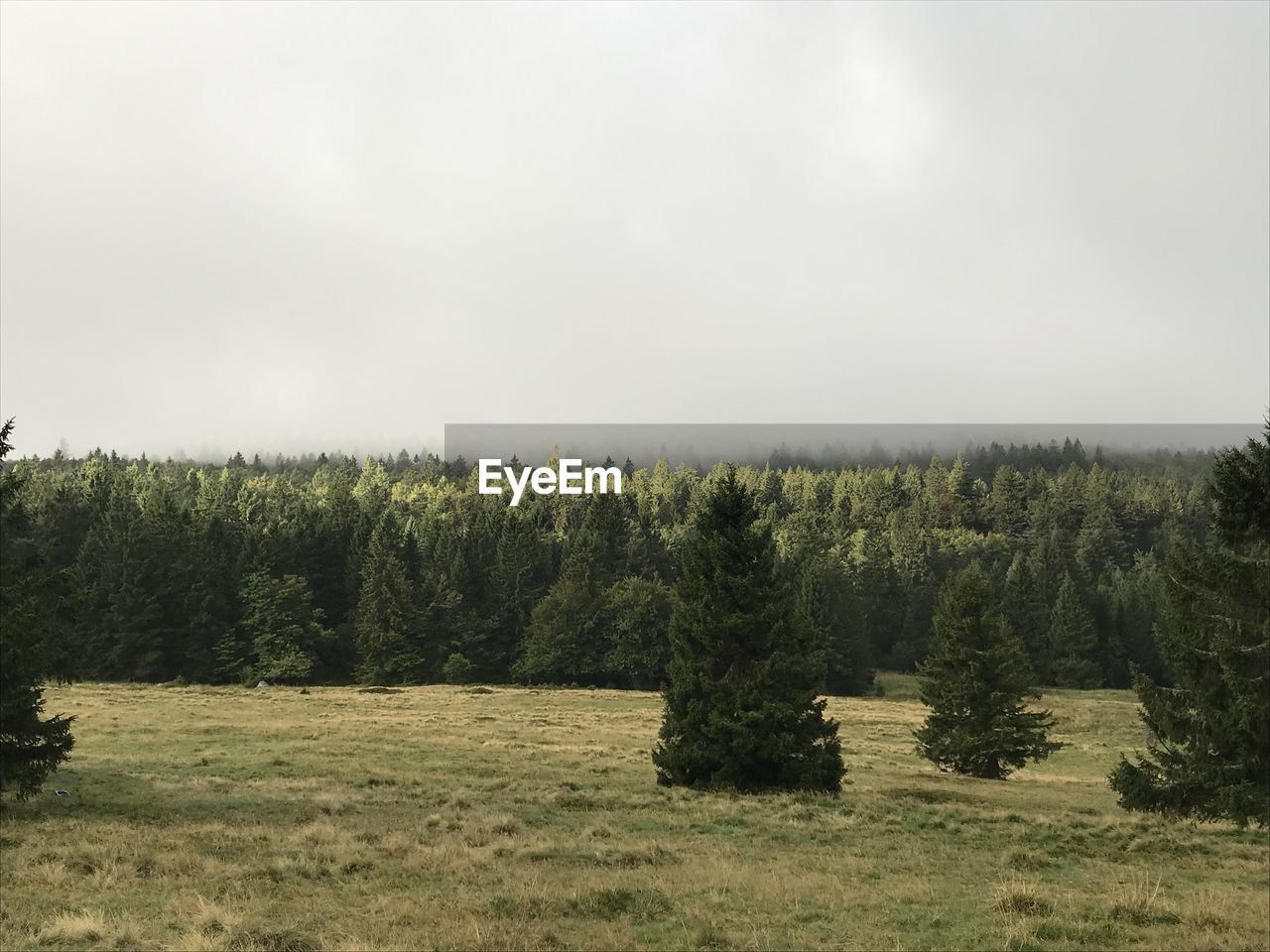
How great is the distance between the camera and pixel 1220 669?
18.8 m

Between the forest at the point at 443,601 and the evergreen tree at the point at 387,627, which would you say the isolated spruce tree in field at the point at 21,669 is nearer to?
the forest at the point at 443,601

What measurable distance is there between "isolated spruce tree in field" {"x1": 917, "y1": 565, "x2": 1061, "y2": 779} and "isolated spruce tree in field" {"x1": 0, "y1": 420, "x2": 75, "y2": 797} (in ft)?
104

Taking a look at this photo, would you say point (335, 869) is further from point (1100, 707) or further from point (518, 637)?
point (518, 637)

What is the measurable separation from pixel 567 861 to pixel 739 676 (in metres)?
10.9

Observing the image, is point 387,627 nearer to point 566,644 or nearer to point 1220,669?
point 566,644

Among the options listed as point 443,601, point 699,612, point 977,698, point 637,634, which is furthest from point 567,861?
point 443,601

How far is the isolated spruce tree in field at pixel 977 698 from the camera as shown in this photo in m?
34.4

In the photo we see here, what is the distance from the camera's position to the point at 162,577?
80.1 meters

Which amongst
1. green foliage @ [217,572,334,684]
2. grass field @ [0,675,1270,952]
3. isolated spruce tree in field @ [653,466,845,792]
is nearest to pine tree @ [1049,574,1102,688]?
grass field @ [0,675,1270,952]

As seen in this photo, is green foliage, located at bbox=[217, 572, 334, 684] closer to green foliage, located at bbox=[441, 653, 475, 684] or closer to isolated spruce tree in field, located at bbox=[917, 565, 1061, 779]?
green foliage, located at bbox=[441, 653, 475, 684]

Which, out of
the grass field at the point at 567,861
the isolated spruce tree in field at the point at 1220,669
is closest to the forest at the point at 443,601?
the grass field at the point at 567,861

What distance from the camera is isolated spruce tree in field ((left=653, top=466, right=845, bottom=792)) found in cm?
2477

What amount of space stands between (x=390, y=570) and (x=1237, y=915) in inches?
3261

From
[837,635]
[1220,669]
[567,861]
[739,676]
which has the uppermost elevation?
[1220,669]
